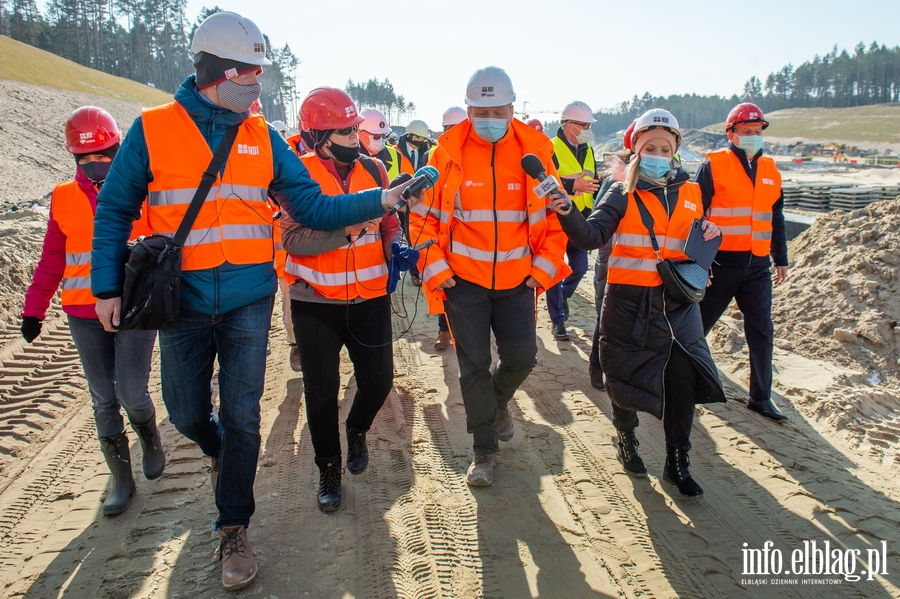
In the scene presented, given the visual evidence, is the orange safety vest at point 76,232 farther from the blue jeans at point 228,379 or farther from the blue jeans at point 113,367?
the blue jeans at point 228,379

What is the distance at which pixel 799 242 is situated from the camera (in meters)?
Result: 9.63

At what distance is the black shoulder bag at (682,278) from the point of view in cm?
394

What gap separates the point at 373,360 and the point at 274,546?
120 cm

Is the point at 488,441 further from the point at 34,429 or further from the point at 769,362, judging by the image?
the point at 34,429

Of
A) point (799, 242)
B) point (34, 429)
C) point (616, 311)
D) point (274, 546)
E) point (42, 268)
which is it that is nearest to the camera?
point (274, 546)

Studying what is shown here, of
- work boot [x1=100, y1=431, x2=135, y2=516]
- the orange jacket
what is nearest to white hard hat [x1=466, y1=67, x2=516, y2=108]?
the orange jacket

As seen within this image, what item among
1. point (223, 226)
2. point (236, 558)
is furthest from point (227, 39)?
point (236, 558)

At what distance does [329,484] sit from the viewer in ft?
13.1

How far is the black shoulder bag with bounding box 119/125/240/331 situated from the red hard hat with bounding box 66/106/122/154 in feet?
4.42

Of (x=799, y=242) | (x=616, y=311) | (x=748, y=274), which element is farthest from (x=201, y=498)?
(x=799, y=242)

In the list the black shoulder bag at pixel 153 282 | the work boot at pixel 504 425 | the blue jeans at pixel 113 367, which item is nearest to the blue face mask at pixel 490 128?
the black shoulder bag at pixel 153 282

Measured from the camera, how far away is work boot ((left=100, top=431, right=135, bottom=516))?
399cm

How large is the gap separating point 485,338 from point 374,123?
5.17 meters

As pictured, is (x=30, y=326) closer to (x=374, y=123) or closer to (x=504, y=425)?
(x=504, y=425)
